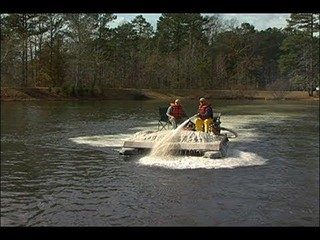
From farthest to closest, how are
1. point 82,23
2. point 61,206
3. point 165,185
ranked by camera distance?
1. point 82,23
2. point 165,185
3. point 61,206

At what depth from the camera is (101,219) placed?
8.25 m

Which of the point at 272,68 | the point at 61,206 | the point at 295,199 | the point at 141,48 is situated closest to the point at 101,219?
the point at 61,206

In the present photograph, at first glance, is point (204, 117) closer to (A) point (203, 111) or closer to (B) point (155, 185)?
(A) point (203, 111)

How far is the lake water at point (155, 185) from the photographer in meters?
8.33

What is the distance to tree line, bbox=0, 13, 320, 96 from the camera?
165ft

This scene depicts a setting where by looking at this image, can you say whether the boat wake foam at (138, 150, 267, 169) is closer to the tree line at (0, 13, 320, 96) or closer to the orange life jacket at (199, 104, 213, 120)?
the orange life jacket at (199, 104, 213, 120)

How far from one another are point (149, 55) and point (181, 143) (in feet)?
139

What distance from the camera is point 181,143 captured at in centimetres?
1398

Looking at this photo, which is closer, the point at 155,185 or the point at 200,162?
the point at 155,185

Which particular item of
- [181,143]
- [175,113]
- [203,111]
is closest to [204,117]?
[203,111]

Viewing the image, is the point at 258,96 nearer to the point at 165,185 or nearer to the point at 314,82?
the point at 314,82

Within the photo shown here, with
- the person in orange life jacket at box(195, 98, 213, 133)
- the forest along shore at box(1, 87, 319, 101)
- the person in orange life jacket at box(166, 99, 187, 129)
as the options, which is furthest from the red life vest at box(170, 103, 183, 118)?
the forest along shore at box(1, 87, 319, 101)
